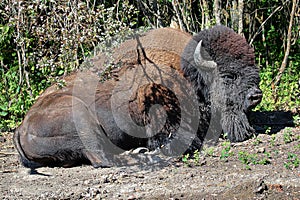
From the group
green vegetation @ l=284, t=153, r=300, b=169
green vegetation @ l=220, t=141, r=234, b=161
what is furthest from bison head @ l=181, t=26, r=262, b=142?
green vegetation @ l=284, t=153, r=300, b=169

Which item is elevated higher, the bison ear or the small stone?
the bison ear

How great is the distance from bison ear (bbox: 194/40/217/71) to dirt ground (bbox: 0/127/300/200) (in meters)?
0.95

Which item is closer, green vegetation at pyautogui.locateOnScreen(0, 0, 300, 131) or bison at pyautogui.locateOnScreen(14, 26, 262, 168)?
bison at pyautogui.locateOnScreen(14, 26, 262, 168)

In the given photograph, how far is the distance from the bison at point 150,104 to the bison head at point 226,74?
1 cm

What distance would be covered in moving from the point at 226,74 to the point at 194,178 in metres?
1.69

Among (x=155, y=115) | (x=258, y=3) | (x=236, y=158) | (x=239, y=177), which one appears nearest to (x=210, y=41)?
(x=155, y=115)

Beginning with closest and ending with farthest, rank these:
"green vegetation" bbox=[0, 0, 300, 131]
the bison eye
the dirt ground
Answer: the dirt ground, the bison eye, "green vegetation" bbox=[0, 0, 300, 131]

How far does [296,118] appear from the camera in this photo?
7164mm

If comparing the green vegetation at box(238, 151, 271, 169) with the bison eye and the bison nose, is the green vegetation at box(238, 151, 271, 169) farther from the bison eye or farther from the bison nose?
the bison eye

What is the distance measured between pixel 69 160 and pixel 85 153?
8.8 inches

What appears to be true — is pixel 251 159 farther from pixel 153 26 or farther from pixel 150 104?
pixel 153 26

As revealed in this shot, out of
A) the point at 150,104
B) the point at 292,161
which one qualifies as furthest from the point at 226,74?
the point at 292,161

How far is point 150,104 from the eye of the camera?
20.9 ft

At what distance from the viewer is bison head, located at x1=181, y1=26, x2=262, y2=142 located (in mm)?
6496
